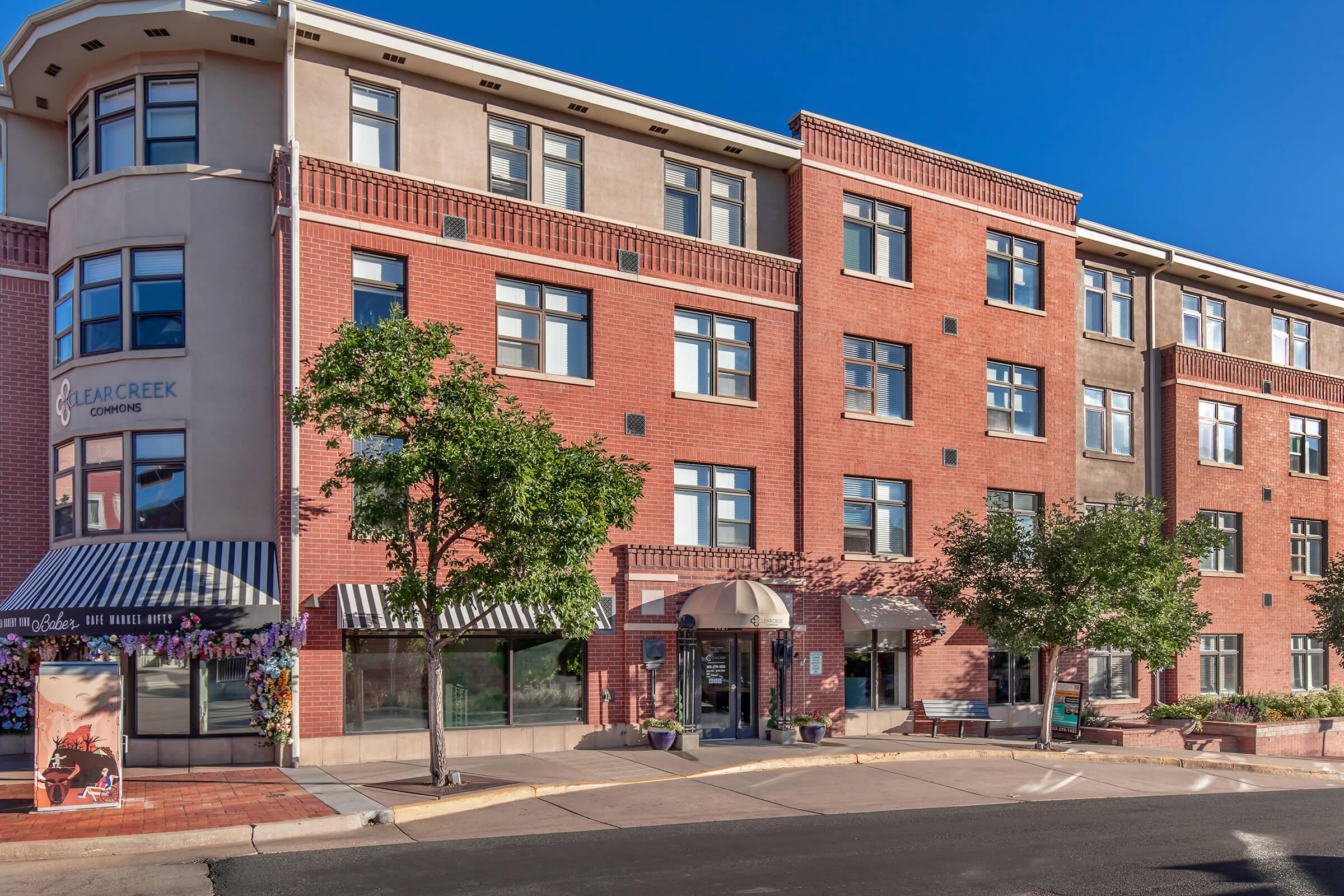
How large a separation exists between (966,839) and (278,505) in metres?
12.2

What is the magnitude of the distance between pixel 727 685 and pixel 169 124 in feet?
49.6

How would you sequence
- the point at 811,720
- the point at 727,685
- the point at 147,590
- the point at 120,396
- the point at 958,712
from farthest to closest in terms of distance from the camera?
the point at 958,712
the point at 727,685
the point at 811,720
the point at 120,396
the point at 147,590

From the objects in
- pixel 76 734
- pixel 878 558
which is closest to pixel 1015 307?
pixel 878 558

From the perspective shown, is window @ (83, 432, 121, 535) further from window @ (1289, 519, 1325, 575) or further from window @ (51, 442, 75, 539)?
window @ (1289, 519, 1325, 575)

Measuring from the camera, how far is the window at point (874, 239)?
26.0 meters

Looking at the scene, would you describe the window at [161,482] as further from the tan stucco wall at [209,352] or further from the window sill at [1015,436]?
the window sill at [1015,436]

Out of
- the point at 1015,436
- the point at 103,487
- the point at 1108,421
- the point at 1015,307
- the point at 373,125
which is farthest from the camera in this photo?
the point at 1108,421

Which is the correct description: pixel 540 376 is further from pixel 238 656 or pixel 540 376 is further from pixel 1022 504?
pixel 1022 504

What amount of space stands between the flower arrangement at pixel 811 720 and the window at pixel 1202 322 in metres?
16.4

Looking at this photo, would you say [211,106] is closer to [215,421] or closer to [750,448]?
[215,421]

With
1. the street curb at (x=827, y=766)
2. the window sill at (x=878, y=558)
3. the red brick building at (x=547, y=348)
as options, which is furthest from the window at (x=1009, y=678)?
the street curb at (x=827, y=766)

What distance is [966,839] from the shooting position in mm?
13953

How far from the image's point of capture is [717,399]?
23.8m

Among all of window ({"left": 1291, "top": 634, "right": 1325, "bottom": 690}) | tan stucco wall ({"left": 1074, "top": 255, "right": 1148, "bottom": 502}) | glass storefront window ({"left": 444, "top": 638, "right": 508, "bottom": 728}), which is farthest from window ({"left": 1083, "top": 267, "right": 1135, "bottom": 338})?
glass storefront window ({"left": 444, "top": 638, "right": 508, "bottom": 728})
